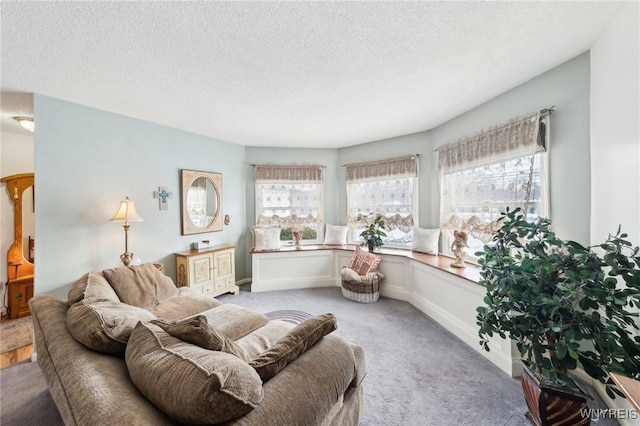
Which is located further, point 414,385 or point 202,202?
point 202,202

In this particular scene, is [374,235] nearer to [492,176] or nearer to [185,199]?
[492,176]

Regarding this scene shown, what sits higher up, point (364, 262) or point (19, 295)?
point (364, 262)

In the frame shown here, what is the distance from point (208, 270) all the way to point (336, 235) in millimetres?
2211

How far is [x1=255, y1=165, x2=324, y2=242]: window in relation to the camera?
4488 mm

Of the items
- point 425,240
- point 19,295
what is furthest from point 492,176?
point 19,295

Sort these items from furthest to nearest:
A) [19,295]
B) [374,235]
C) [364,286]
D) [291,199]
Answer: [291,199]
[374,235]
[364,286]
[19,295]

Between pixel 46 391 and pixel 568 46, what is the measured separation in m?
4.73

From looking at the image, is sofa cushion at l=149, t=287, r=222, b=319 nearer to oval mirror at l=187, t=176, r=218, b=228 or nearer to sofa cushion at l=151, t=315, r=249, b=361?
sofa cushion at l=151, t=315, r=249, b=361

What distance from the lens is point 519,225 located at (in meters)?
1.56

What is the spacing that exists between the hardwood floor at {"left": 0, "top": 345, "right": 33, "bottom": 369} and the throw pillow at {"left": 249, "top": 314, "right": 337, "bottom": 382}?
2949 mm

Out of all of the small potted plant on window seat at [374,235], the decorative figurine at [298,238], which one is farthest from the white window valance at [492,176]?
the decorative figurine at [298,238]

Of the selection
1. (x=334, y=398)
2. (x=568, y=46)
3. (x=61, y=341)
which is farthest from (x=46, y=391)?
(x=568, y=46)

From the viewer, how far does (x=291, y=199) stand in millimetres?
4625

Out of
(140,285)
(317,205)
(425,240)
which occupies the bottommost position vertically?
(140,285)
